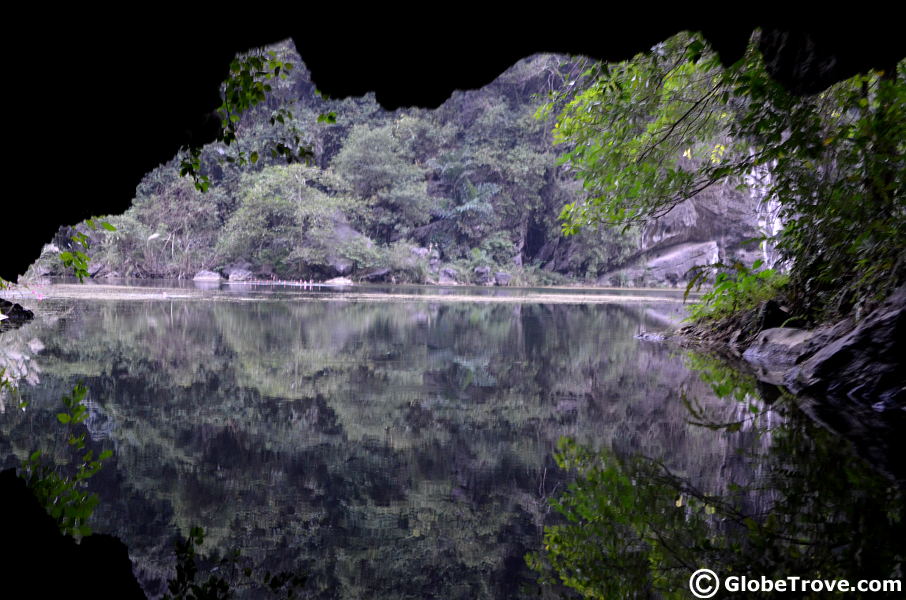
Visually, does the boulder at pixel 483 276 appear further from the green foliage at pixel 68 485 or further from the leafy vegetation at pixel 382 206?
the green foliage at pixel 68 485

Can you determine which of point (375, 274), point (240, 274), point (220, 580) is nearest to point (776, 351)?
point (220, 580)

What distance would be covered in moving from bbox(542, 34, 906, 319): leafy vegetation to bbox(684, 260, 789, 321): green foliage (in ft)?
0.16

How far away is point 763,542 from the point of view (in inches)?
64.8

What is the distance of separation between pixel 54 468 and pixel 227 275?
2699cm

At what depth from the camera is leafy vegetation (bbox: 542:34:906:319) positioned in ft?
12.8

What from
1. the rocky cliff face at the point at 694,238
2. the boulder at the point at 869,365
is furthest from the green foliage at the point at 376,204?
the boulder at the point at 869,365

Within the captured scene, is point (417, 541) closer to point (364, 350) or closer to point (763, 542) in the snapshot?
point (763, 542)

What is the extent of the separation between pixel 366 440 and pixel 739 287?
4.89 m

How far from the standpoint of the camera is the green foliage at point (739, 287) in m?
5.79

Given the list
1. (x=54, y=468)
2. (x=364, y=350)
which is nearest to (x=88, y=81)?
(x=54, y=468)

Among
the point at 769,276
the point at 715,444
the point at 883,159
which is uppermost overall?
the point at 883,159

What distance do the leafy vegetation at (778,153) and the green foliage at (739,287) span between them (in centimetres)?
5

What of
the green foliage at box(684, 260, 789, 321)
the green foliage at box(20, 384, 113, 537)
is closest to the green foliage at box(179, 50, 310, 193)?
the green foliage at box(20, 384, 113, 537)

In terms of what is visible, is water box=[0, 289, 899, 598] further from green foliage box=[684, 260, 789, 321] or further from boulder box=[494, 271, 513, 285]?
boulder box=[494, 271, 513, 285]
